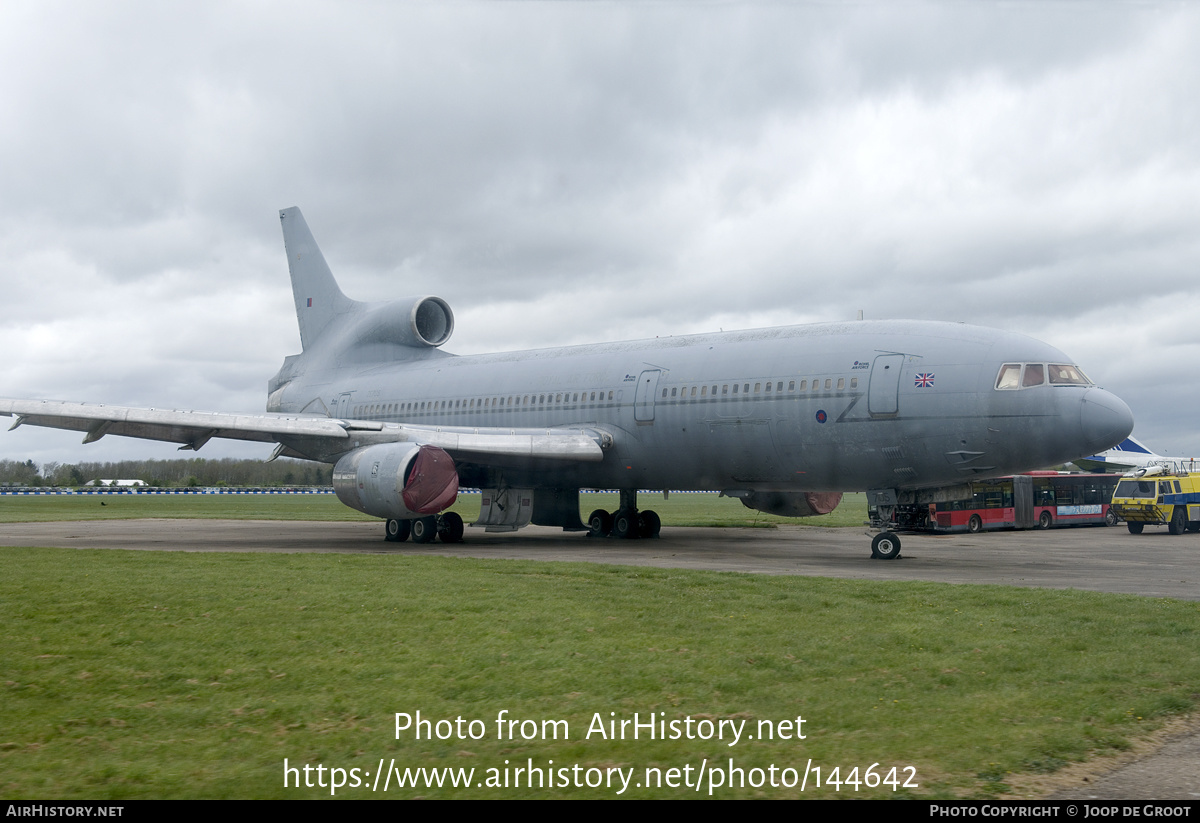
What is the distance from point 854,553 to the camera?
20.5m

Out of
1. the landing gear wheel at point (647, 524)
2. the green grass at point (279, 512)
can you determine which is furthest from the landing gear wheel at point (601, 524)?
the green grass at point (279, 512)

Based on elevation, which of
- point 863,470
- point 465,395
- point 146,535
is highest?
point 465,395

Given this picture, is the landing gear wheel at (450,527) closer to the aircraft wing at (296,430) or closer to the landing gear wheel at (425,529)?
the landing gear wheel at (425,529)

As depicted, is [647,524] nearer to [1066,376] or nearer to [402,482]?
[402,482]

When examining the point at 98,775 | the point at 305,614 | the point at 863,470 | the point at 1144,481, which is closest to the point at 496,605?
the point at 305,614

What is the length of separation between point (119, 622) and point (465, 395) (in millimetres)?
18172

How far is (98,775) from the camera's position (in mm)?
5195

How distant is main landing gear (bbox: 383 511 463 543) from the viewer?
76.6 ft

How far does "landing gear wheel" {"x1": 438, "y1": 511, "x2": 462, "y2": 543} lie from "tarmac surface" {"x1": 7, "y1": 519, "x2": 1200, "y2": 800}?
659 millimetres

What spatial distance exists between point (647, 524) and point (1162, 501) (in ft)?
66.8

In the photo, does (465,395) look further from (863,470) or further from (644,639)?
(644,639)

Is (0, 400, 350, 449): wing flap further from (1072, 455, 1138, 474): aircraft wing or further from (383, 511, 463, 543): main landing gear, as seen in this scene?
(1072, 455, 1138, 474): aircraft wing

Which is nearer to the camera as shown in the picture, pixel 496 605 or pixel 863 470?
pixel 496 605

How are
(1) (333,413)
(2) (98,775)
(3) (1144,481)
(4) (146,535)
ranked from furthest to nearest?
(3) (1144,481), (1) (333,413), (4) (146,535), (2) (98,775)
